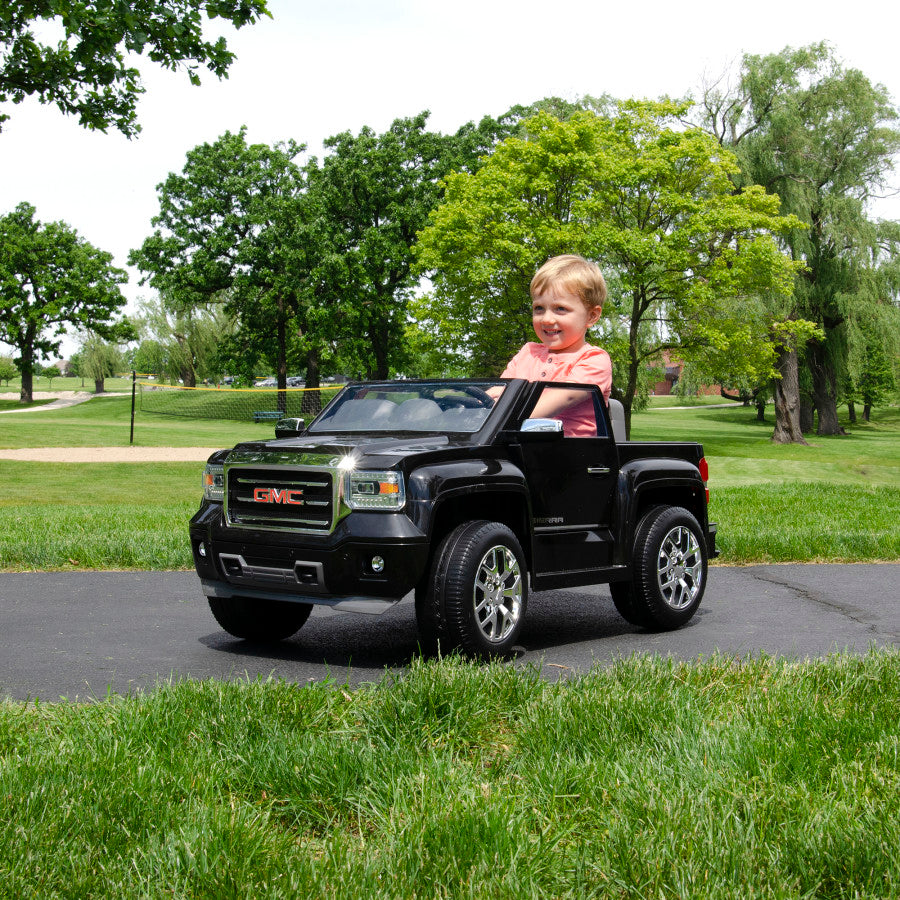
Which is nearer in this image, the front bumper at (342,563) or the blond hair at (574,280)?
the front bumper at (342,563)

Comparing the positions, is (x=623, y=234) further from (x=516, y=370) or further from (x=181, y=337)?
(x=181, y=337)

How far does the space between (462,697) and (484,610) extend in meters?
1.34

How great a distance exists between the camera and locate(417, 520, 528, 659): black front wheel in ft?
18.3

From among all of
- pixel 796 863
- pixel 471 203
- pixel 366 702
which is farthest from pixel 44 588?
pixel 471 203

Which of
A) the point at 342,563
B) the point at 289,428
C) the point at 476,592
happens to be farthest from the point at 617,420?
the point at 342,563

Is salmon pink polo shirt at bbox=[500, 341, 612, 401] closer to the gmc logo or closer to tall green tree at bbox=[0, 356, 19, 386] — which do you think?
the gmc logo

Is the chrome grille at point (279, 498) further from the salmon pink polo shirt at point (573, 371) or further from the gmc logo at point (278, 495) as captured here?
the salmon pink polo shirt at point (573, 371)

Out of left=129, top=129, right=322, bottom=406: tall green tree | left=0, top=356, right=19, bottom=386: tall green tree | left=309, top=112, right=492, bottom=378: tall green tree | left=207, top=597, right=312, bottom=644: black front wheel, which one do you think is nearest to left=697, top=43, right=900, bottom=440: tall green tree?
left=309, top=112, right=492, bottom=378: tall green tree

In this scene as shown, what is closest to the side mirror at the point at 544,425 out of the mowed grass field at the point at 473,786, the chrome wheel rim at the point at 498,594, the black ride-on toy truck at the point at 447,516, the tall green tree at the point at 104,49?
the black ride-on toy truck at the point at 447,516

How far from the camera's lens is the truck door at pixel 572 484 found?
6.41 meters

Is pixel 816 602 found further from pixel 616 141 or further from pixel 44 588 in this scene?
pixel 616 141

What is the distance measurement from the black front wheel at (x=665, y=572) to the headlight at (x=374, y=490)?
82.7 inches

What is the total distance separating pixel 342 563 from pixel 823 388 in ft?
166

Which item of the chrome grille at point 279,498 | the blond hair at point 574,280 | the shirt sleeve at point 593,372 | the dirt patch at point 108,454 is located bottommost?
the dirt patch at point 108,454
